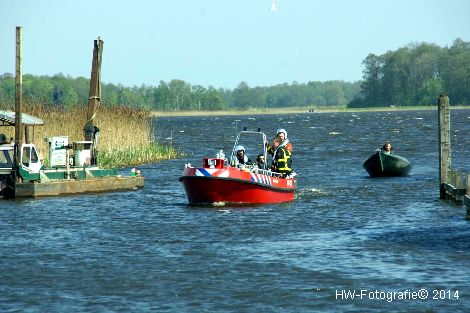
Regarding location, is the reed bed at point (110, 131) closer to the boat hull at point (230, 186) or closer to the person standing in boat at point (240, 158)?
the person standing in boat at point (240, 158)

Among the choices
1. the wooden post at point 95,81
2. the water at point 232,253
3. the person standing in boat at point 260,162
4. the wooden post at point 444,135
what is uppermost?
the wooden post at point 95,81

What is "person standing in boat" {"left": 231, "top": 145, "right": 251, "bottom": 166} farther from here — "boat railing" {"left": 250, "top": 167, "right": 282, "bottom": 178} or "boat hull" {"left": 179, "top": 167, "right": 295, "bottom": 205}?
"boat hull" {"left": 179, "top": 167, "right": 295, "bottom": 205}

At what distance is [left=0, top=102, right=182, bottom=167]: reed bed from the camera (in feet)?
140

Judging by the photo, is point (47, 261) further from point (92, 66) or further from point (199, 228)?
point (92, 66)

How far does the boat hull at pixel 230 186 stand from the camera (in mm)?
28266

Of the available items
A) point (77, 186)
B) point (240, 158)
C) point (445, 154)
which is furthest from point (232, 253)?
point (77, 186)

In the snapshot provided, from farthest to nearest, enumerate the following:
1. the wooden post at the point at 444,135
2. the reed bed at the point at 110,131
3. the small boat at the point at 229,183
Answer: the reed bed at the point at 110,131 → the wooden post at the point at 444,135 → the small boat at the point at 229,183

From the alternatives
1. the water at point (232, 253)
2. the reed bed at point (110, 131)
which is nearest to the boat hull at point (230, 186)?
the water at point (232, 253)

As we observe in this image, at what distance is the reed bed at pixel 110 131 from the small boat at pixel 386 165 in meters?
11.1

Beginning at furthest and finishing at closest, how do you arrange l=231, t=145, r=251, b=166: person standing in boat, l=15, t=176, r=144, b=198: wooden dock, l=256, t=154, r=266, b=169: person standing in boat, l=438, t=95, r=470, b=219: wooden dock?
l=15, t=176, r=144, b=198: wooden dock, l=438, t=95, r=470, b=219: wooden dock, l=256, t=154, r=266, b=169: person standing in boat, l=231, t=145, r=251, b=166: person standing in boat

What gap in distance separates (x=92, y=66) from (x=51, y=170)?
6.65 m

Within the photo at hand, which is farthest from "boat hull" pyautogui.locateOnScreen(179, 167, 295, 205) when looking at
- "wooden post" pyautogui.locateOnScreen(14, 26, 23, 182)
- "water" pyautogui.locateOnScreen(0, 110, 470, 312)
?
"wooden post" pyautogui.locateOnScreen(14, 26, 23, 182)

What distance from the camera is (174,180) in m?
40.2

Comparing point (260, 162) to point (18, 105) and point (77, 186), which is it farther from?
point (18, 105)
